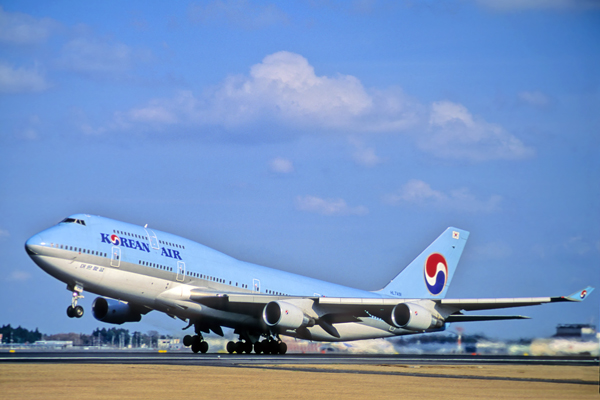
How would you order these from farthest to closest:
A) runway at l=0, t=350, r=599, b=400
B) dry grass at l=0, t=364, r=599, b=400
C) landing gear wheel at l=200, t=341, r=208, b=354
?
landing gear wheel at l=200, t=341, r=208, b=354 < runway at l=0, t=350, r=599, b=400 < dry grass at l=0, t=364, r=599, b=400

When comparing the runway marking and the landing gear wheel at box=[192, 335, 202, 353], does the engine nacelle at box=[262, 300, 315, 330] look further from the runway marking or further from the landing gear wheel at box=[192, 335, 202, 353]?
the runway marking

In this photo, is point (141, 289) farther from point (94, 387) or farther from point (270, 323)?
point (94, 387)

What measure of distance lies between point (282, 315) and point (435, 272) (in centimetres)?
1659

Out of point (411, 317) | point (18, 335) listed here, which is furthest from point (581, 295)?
point (18, 335)

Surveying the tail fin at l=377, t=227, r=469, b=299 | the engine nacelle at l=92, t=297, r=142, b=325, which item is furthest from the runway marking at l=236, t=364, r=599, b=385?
the tail fin at l=377, t=227, r=469, b=299

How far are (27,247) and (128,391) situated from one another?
59.1 feet

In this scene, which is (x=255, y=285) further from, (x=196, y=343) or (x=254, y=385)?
(x=254, y=385)

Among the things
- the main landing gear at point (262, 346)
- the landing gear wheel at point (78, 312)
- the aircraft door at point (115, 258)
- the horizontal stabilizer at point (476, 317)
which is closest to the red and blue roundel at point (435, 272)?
the horizontal stabilizer at point (476, 317)

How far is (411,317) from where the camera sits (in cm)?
3419

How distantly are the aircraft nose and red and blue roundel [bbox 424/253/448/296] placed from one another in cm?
2513

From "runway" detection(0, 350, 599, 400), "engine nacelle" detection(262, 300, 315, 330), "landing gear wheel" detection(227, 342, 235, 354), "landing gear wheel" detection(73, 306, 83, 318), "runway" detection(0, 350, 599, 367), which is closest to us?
"runway" detection(0, 350, 599, 400)

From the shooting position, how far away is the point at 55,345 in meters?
47.9

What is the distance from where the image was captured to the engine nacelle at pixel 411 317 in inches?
1348

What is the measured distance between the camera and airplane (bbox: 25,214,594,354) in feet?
103
